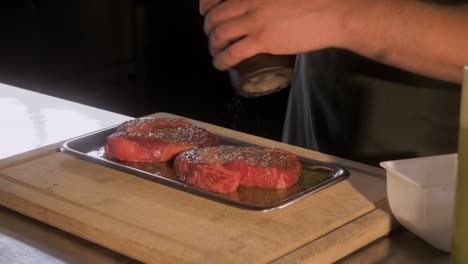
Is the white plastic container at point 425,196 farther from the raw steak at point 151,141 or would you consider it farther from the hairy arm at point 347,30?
the raw steak at point 151,141

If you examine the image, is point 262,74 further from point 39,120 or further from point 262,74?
point 39,120

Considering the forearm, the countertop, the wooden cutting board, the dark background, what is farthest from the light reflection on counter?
the dark background

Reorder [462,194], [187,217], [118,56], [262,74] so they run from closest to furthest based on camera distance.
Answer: [462,194] → [187,217] → [262,74] → [118,56]

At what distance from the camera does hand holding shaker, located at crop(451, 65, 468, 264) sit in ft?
2.85

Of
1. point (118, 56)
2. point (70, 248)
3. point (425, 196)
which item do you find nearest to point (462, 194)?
point (425, 196)

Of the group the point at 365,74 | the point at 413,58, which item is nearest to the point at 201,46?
the point at 365,74

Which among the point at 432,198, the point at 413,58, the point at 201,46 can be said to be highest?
the point at 413,58

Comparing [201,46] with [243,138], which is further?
[201,46]

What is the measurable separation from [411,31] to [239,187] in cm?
40

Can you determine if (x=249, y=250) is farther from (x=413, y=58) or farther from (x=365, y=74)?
(x=365, y=74)

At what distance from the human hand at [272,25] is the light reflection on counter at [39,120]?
0.43 meters

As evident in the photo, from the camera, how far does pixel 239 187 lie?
4.21 feet

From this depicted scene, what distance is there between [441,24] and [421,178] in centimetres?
40

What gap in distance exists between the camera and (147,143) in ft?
4.56
